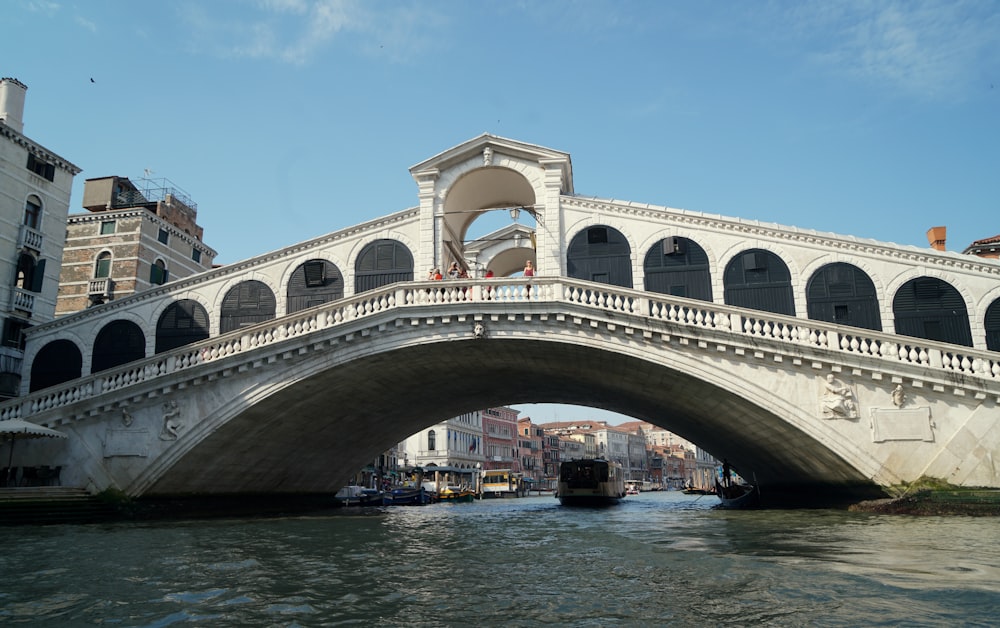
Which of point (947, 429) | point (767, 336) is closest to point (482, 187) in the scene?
point (767, 336)

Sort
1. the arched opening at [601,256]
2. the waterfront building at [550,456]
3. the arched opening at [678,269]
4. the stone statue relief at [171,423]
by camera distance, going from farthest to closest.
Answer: the waterfront building at [550,456]
the arched opening at [601,256]
the arched opening at [678,269]
the stone statue relief at [171,423]

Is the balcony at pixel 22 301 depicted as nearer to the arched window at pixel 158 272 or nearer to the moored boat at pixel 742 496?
the arched window at pixel 158 272

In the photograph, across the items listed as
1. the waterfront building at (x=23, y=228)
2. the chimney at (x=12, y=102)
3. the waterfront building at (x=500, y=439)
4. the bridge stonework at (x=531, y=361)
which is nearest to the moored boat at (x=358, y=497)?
the bridge stonework at (x=531, y=361)

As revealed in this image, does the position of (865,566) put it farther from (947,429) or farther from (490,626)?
(947,429)

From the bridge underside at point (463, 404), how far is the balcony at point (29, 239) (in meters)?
11.1

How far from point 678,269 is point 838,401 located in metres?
6.98

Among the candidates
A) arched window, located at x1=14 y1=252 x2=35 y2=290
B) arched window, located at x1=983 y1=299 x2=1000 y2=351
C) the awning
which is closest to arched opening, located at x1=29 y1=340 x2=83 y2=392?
arched window, located at x1=14 y1=252 x2=35 y2=290

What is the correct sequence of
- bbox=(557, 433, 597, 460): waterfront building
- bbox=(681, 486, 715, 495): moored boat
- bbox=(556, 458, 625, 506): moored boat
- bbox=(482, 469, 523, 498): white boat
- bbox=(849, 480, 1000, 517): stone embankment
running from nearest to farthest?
bbox=(849, 480, 1000, 517): stone embankment < bbox=(556, 458, 625, 506): moored boat < bbox=(482, 469, 523, 498): white boat < bbox=(681, 486, 715, 495): moored boat < bbox=(557, 433, 597, 460): waterfront building

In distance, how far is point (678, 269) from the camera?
23.0 metres

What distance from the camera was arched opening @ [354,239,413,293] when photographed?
25000 mm

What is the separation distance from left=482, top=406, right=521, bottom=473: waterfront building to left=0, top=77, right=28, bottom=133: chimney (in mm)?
69722

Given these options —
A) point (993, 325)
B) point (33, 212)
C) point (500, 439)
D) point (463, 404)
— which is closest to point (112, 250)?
point (33, 212)

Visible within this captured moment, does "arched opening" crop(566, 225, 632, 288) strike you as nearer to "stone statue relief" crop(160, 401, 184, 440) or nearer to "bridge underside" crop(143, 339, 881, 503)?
"bridge underside" crop(143, 339, 881, 503)

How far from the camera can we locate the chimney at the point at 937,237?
26.9 meters
